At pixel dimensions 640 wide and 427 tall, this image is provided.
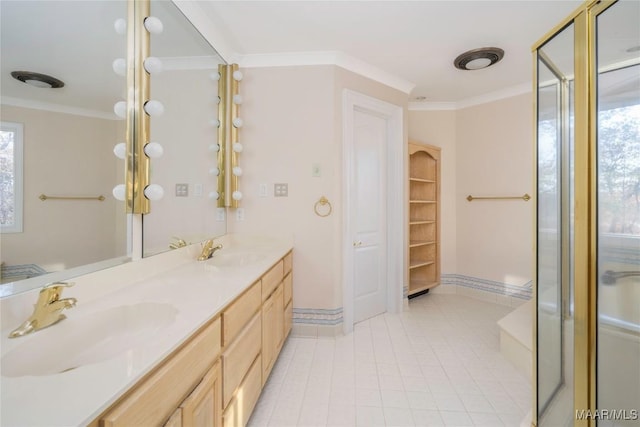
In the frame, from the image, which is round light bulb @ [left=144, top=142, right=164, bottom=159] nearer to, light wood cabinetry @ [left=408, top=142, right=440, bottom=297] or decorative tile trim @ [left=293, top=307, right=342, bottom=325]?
decorative tile trim @ [left=293, top=307, right=342, bottom=325]

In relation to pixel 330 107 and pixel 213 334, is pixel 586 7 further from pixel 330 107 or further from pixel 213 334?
pixel 213 334

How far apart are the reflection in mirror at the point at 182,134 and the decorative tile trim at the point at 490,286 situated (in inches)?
113

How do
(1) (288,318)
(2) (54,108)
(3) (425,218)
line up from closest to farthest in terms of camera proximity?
1. (2) (54,108)
2. (1) (288,318)
3. (3) (425,218)

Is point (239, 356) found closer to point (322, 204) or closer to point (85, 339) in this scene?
point (85, 339)

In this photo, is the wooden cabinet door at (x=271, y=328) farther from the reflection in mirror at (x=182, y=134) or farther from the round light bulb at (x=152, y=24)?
the round light bulb at (x=152, y=24)

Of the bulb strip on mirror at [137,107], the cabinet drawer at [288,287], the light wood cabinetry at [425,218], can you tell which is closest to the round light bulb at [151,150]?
the bulb strip on mirror at [137,107]

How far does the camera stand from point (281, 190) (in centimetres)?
233

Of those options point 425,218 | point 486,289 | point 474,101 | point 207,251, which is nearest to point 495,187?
point 425,218

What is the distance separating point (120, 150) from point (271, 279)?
1030 millimetres

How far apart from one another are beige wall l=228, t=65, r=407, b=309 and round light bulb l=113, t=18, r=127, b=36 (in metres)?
1.17

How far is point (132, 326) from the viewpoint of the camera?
971 mm

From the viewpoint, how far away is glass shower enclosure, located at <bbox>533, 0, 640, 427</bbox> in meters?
1.03

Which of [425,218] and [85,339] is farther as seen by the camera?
[425,218]

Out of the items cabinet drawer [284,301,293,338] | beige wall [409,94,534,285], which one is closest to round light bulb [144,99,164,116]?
cabinet drawer [284,301,293,338]
